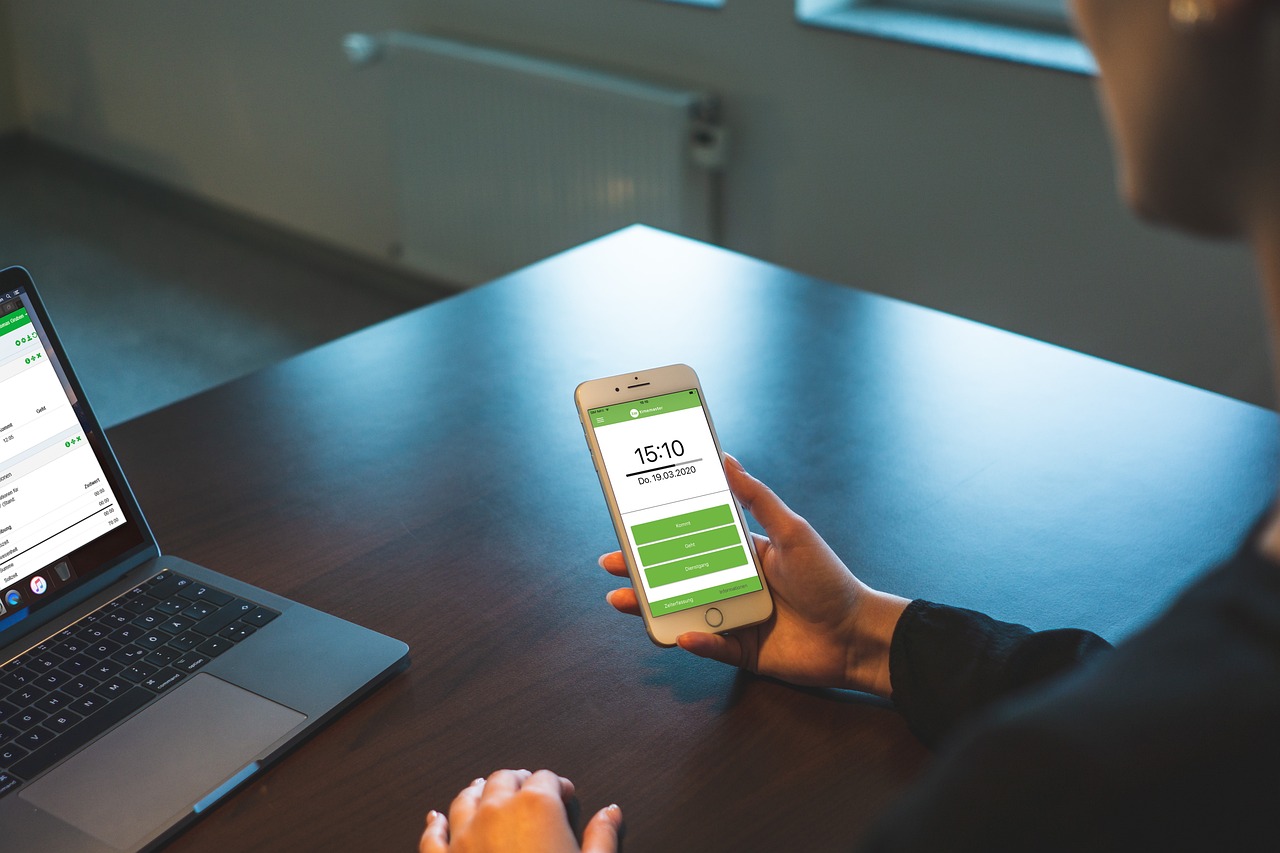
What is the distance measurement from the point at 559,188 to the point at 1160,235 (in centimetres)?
133

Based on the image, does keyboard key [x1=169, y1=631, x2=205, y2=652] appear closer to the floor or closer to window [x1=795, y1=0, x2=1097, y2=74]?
window [x1=795, y1=0, x2=1097, y2=74]

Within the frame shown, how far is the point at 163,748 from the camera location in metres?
0.78

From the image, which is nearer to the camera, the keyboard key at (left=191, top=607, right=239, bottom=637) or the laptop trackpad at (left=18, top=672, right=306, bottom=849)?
the laptop trackpad at (left=18, top=672, right=306, bottom=849)

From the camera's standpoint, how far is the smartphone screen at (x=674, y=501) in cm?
88

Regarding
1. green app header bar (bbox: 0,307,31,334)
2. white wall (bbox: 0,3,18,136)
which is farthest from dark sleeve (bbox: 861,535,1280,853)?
white wall (bbox: 0,3,18,136)

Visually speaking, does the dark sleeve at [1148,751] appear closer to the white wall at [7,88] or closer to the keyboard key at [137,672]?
the keyboard key at [137,672]

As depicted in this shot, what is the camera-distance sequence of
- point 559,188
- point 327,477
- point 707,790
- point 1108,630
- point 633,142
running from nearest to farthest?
point 707,790
point 1108,630
point 327,477
point 633,142
point 559,188

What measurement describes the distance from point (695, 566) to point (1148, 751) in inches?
19.9

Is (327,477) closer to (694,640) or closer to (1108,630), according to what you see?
(694,640)

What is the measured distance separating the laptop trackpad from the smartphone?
26 centimetres

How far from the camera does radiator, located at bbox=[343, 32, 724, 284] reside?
2.56 meters

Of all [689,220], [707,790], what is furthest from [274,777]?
[689,220]

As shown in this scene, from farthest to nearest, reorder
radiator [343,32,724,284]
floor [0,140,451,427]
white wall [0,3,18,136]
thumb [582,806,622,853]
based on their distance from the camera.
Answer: white wall [0,3,18,136] → floor [0,140,451,427] → radiator [343,32,724,284] → thumb [582,806,622,853]

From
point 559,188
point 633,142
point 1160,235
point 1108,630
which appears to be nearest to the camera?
point 1108,630
